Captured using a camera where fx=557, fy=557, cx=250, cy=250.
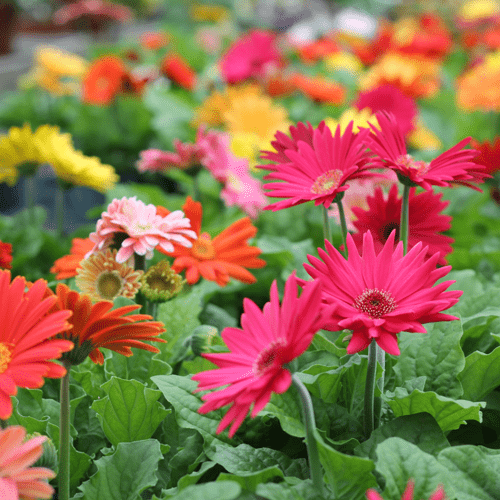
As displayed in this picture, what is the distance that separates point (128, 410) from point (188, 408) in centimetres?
7

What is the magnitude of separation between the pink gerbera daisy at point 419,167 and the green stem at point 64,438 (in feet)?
1.12

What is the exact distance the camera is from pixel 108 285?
2.10ft

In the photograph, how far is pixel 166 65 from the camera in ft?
6.15

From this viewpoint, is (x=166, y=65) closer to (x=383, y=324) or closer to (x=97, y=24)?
(x=97, y=24)

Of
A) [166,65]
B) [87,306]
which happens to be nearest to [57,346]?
[87,306]

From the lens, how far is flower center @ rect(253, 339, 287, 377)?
402 mm

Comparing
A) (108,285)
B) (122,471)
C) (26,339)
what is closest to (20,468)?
(26,339)

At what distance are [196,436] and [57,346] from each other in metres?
0.26

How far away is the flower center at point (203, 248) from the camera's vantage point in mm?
725

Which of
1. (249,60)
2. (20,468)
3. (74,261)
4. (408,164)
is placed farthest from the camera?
(249,60)

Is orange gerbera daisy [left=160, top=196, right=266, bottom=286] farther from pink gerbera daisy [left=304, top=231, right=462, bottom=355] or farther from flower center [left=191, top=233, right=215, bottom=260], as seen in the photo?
pink gerbera daisy [left=304, top=231, right=462, bottom=355]

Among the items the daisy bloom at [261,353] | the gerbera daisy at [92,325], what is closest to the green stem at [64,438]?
the gerbera daisy at [92,325]

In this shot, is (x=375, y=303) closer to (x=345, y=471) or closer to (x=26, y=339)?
(x=345, y=471)

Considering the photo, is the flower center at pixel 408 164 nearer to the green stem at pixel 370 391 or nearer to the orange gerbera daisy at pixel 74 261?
the green stem at pixel 370 391
